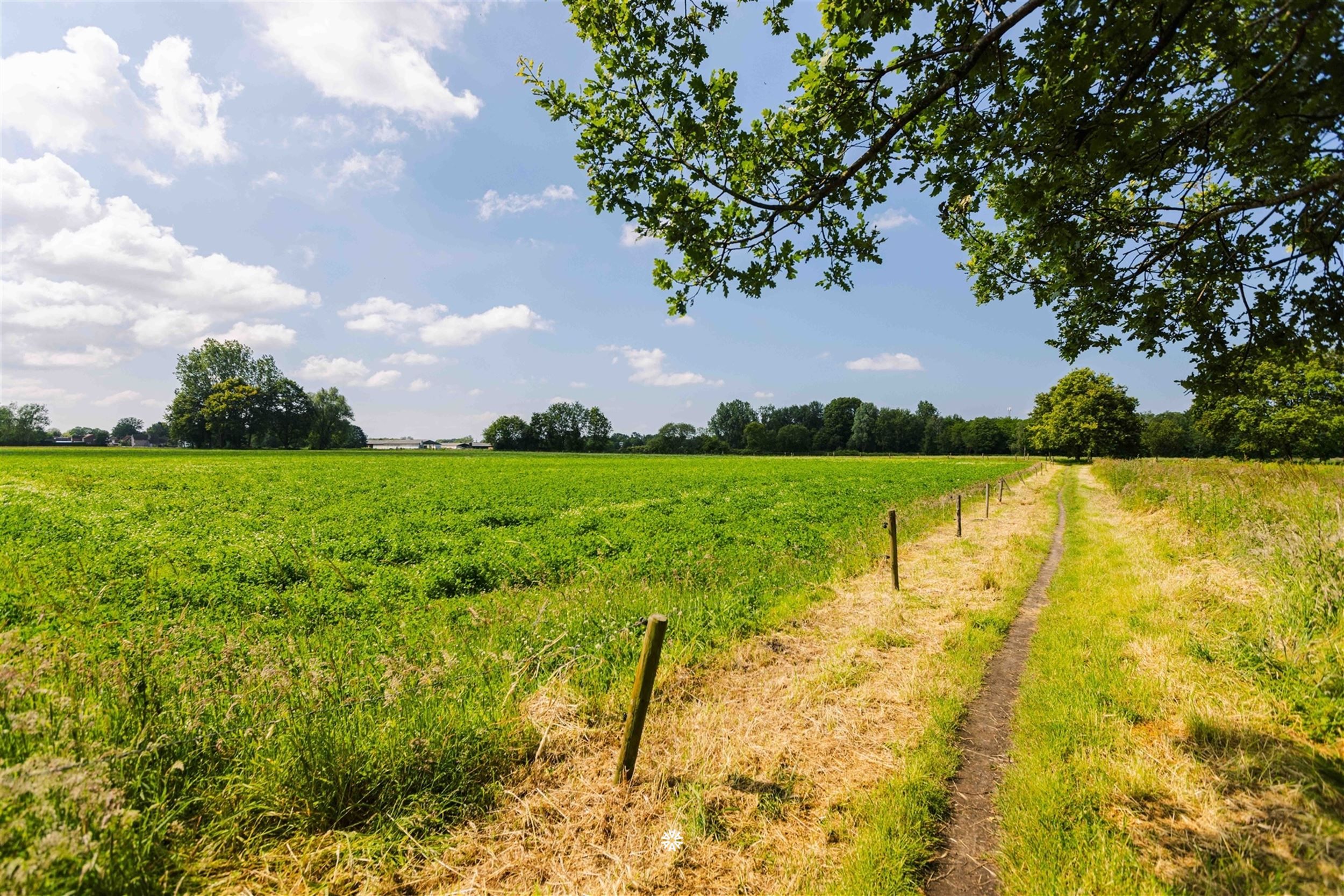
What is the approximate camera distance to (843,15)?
4.16 meters

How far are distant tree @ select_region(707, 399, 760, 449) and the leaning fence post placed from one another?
151 meters

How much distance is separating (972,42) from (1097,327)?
11.6 ft

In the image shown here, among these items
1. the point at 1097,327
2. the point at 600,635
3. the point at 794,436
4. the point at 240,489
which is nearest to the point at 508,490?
the point at 240,489

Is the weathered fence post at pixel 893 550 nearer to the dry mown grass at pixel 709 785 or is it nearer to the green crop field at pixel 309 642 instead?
the green crop field at pixel 309 642

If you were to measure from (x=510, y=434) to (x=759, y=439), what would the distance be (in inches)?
2877

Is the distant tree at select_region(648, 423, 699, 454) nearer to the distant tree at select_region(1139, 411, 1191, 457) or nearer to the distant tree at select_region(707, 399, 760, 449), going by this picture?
the distant tree at select_region(707, 399, 760, 449)

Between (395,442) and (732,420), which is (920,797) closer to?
(732,420)

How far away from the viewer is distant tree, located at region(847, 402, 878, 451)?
13538 cm

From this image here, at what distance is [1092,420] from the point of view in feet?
237

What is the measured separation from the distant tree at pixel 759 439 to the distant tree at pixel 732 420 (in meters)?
8.85

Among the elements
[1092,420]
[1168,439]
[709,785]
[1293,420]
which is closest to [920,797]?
[709,785]

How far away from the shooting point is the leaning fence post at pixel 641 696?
3959 mm

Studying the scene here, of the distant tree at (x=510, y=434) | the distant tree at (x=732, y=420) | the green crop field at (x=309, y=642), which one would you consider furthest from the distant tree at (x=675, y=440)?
the green crop field at (x=309, y=642)

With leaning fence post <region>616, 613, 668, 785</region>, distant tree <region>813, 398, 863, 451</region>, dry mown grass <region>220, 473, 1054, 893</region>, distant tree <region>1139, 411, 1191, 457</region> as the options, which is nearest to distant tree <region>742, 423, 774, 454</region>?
distant tree <region>813, 398, 863, 451</region>
